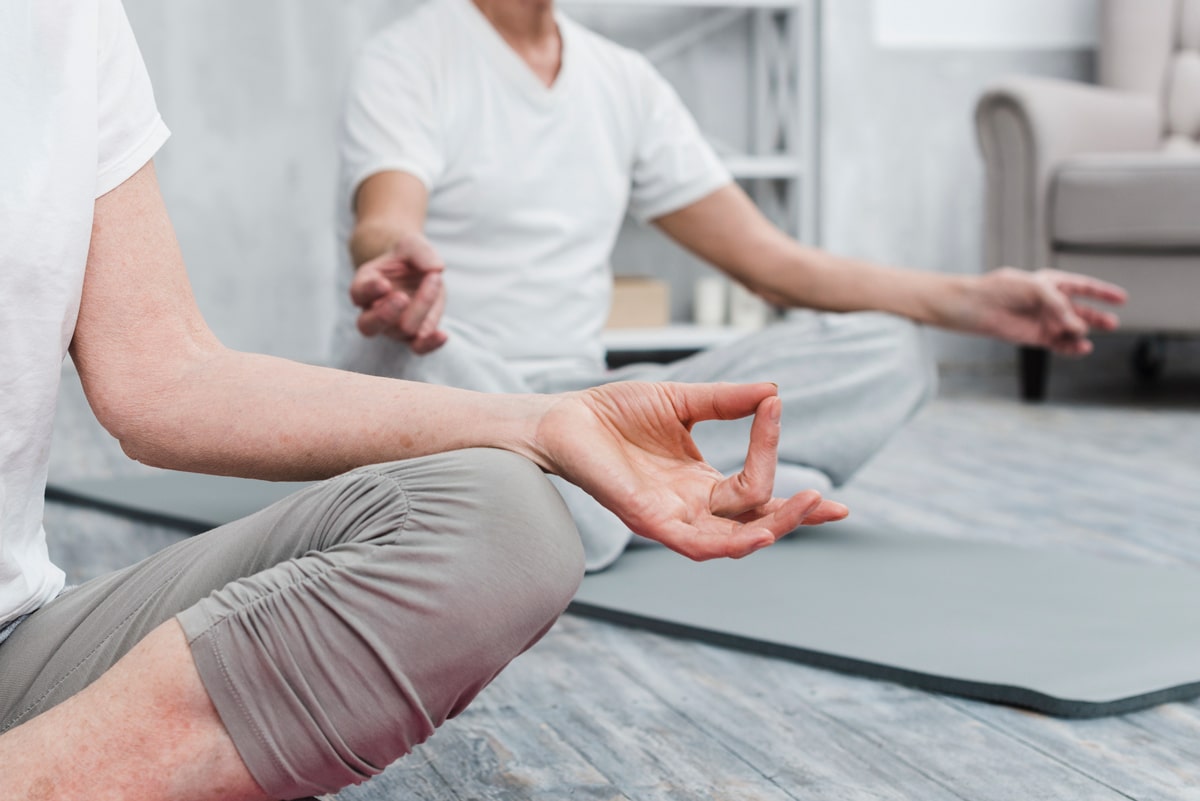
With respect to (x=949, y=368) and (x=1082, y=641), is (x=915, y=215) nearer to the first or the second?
(x=949, y=368)

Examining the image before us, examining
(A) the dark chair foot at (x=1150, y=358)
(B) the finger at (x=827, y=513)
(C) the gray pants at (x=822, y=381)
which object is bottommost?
(A) the dark chair foot at (x=1150, y=358)

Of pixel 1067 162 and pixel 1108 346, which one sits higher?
pixel 1067 162

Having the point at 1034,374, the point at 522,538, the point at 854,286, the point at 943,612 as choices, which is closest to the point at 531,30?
the point at 854,286

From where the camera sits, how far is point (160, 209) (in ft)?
2.64

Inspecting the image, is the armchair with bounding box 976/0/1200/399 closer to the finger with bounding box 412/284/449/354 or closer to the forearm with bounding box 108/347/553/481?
the finger with bounding box 412/284/449/354

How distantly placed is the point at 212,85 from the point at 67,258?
9.54 feet

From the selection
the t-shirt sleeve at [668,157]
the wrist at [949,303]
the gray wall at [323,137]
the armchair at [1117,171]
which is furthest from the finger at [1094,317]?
the gray wall at [323,137]

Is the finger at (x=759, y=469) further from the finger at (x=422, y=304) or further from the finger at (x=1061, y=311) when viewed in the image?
the finger at (x=1061, y=311)

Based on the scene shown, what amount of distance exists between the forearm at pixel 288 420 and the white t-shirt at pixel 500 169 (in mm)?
895

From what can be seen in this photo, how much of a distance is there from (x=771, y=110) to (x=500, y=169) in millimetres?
2019

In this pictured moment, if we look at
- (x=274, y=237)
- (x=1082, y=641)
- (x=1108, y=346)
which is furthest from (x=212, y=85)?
(x=1082, y=641)

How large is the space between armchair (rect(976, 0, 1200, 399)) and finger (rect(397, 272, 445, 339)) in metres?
2.05

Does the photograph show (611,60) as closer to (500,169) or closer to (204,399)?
(500,169)

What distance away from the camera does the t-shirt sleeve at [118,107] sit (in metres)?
0.76
